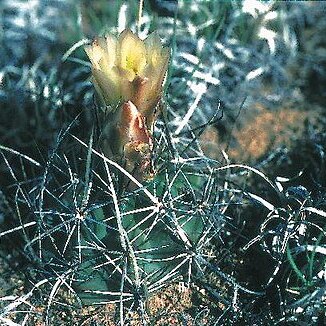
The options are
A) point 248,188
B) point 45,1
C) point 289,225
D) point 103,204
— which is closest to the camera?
point 103,204

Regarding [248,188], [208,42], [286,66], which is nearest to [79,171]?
[248,188]

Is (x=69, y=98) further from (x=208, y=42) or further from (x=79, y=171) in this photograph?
(x=79, y=171)

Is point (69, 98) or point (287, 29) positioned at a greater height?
point (287, 29)

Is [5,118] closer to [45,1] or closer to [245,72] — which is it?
[45,1]

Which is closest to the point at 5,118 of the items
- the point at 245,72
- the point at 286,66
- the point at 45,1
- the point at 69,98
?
the point at 69,98

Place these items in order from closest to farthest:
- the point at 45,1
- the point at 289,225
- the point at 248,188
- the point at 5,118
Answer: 1. the point at 289,225
2. the point at 248,188
3. the point at 5,118
4. the point at 45,1

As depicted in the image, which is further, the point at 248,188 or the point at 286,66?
the point at 286,66

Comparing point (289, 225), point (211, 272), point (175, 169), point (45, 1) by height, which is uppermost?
point (45, 1)
